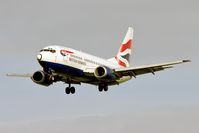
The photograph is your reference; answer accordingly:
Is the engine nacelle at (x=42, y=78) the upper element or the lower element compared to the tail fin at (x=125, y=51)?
lower

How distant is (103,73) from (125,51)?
1910 cm

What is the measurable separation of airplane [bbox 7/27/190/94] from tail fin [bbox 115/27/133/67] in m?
9.56

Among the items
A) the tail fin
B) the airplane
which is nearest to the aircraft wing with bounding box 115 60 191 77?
the airplane

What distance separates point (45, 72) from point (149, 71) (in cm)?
1224

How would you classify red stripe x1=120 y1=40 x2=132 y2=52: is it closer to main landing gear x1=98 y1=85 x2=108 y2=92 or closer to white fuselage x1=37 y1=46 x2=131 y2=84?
main landing gear x1=98 y1=85 x2=108 y2=92

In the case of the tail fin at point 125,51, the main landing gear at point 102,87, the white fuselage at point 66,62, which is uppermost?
the tail fin at point 125,51

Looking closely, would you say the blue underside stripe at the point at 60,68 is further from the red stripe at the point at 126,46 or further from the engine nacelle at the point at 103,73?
the red stripe at the point at 126,46

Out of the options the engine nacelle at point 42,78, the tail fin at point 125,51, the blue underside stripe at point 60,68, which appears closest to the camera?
the blue underside stripe at point 60,68

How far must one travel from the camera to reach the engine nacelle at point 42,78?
313 ft

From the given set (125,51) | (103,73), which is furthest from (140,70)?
(125,51)

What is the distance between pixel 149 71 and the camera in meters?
95.1

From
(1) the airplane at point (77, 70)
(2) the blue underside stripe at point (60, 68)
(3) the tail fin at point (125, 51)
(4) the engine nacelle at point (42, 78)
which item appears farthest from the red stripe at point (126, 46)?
(2) the blue underside stripe at point (60, 68)

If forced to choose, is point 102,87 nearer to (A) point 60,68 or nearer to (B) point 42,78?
(B) point 42,78

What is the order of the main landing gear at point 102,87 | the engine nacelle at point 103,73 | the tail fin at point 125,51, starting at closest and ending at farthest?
the engine nacelle at point 103,73 → the main landing gear at point 102,87 → the tail fin at point 125,51
